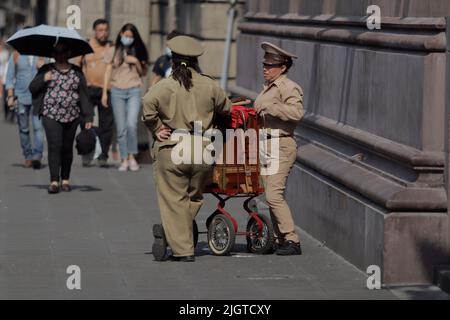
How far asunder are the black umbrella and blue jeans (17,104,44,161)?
95.9 inches

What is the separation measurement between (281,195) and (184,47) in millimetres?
1533

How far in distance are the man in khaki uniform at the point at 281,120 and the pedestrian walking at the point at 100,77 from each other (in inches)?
285

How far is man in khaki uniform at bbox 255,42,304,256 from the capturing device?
1209 centimetres

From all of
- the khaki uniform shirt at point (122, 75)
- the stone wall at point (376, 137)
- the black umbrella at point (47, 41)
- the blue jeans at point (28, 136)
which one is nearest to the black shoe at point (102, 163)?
the blue jeans at point (28, 136)

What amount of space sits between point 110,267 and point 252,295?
169cm

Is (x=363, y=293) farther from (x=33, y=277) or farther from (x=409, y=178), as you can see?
(x=33, y=277)

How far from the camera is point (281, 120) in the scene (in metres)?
12.2

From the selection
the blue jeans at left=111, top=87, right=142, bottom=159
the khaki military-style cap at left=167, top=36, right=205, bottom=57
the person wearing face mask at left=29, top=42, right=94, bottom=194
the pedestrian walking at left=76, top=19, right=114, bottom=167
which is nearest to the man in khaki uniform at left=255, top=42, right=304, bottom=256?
the khaki military-style cap at left=167, top=36, right=205, bottom=57

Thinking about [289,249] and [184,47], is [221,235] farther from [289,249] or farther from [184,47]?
[184,47]

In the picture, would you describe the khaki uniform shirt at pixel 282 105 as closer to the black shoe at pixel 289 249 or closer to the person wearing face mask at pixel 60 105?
the black shoe at pixel 289 249

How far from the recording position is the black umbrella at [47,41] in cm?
1661

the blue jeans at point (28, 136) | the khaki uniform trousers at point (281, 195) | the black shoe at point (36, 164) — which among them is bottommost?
the black shoe at point (36, 164)

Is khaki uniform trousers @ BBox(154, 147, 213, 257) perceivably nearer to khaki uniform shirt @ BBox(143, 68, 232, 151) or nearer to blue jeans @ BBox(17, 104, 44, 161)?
khaki uniform shirt @ BBox(143, 68, 232, 151)

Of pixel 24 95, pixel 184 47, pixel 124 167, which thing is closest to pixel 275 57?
pixel 184 47
